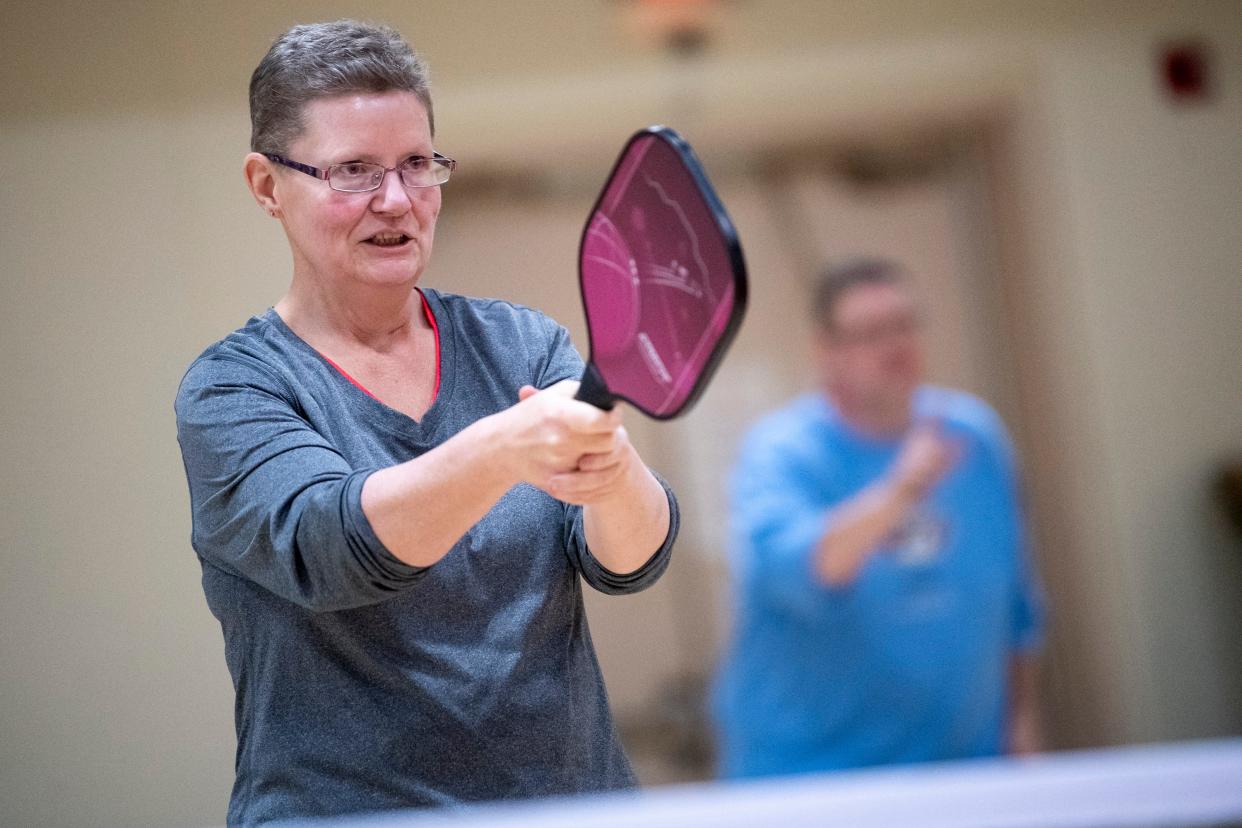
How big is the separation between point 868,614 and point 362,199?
3.18 feet

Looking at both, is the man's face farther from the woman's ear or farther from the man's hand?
the woman's ear

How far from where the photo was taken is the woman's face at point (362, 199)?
0.63m

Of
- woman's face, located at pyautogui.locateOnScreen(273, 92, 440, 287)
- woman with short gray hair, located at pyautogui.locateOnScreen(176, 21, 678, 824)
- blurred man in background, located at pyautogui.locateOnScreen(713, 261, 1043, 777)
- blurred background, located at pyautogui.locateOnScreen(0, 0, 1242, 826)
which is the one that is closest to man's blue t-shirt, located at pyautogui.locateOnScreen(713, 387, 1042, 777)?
blurred man in background, located at pyautogui.locateOnScreen(713, 261, 1043, 777)

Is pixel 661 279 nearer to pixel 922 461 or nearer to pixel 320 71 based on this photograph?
pixel 320 71

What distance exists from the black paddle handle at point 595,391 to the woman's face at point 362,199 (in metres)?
0.14

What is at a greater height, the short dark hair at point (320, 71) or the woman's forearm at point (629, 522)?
the short dark hair at point (320, 71)

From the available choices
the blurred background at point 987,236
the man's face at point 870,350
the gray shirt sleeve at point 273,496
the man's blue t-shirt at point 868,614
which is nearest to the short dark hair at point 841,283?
the man's face at point 870,350

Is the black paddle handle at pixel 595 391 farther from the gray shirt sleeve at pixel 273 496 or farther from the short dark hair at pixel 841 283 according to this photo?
the short dark hair at pixel 841 283

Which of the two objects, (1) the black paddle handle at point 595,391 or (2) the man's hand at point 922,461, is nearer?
(1) the black paddle handle at point 595,391

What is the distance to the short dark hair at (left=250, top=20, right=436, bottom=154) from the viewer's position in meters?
0.63

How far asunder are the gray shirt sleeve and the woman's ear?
0.09 m

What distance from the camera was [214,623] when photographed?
0.82 m

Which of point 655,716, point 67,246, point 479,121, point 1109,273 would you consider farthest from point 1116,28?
point 67,246

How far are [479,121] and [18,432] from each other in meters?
1.03
